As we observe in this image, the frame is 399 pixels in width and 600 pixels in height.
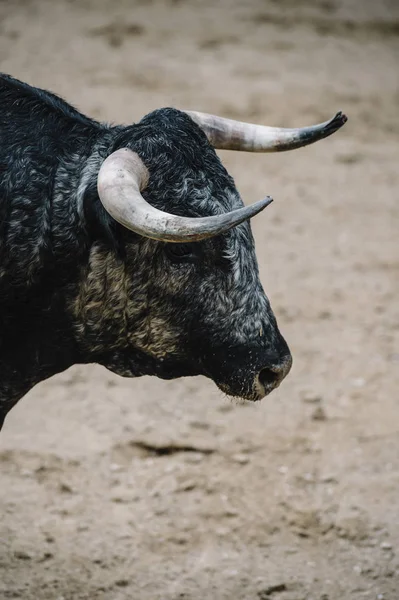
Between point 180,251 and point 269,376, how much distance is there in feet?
2.41

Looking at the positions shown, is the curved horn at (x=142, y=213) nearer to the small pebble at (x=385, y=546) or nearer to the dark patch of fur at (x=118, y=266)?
the dark patch of fur at (x=118, y=266)

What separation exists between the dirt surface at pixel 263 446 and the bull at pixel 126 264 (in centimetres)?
150

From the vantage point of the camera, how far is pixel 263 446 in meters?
6.89

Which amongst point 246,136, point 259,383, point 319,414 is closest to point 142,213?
point 259,383

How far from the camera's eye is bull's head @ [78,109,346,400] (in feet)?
15.1

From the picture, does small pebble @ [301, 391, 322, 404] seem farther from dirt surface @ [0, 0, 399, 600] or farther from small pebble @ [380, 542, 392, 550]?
small pebble @ [380, 542, 392, 550]

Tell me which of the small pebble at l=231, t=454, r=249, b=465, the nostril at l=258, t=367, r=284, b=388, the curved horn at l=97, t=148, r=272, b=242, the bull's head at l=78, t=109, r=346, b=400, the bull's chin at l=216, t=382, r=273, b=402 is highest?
the curved horn at l=97, t=148, r=272, b=242

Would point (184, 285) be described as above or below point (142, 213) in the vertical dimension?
below

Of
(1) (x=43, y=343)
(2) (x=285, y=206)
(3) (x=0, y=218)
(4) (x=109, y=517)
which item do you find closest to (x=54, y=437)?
(4) (x=109, y=517)

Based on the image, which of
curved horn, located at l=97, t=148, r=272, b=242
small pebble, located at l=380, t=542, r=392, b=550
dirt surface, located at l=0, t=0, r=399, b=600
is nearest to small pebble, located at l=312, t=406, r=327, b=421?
dirt surface, located at l=0, t=0, r=399, b=600

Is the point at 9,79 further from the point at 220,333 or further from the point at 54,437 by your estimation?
the point at 54,437

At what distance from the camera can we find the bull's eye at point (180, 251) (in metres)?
4.59

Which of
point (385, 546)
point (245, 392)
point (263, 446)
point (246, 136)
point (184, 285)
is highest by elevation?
point (246, 136)

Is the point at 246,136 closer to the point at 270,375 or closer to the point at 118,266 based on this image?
the point at 118,266
